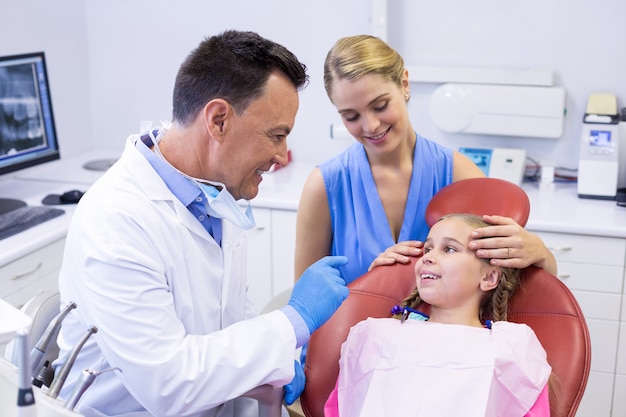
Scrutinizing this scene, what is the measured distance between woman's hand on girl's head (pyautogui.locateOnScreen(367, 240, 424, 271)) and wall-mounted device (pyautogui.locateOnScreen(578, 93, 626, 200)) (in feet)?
3.78

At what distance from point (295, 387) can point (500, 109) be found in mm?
1616

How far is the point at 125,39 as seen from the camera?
3.25 metres

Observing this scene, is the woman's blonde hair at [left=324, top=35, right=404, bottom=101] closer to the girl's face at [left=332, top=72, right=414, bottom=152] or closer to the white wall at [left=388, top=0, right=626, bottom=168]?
the girl's face at [left=332, top=72, right=414, bottom=152]

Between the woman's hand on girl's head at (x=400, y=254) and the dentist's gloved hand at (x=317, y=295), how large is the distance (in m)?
0.22

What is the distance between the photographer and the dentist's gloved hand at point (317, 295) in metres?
1.44

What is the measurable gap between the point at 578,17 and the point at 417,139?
118 centimetres

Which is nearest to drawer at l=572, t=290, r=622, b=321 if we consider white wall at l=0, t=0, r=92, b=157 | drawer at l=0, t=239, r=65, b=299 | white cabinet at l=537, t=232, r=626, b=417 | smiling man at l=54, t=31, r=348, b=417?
white cabinet at l=537, t=232, r=626, b=417

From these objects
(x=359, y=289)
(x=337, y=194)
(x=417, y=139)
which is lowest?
(x=359, y=289)

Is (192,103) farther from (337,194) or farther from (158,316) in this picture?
(337,194)

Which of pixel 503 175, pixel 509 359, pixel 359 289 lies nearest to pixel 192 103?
pixel 359 289

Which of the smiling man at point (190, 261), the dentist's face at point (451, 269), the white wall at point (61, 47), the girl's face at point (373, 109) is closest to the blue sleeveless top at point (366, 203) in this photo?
the girl's face at point (373, 109)

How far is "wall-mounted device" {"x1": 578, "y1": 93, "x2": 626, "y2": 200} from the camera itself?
8.56ft

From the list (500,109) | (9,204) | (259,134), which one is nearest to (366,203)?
(259,134)

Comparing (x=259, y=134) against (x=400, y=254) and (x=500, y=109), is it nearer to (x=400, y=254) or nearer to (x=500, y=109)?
(x=400, y=254)
